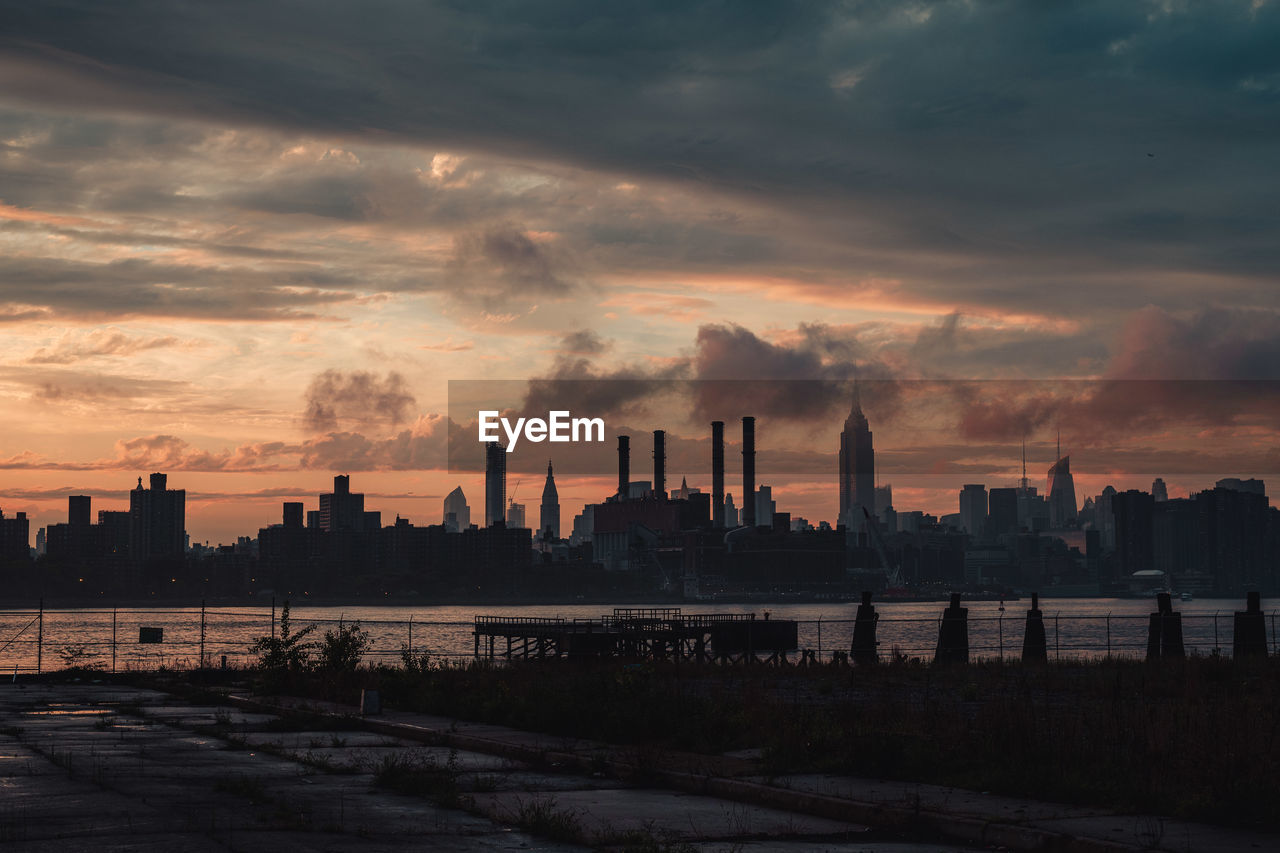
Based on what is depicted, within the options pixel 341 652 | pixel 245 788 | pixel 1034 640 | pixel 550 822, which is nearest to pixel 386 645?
pixel 1034 640

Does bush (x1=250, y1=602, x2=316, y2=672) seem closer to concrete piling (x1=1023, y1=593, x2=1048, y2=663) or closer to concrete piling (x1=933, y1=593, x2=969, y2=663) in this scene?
concrete piling (x1=933, y1=593, x2=969, y2=663)

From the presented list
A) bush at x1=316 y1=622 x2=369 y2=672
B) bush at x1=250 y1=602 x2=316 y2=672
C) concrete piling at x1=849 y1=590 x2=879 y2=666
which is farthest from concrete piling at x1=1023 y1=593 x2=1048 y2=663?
bush at x1=250 y1=602 x2=316 y2=672

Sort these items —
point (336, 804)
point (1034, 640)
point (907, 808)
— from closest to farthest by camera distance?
point (907, 808)
point (336, 804)
point (1034, 640)

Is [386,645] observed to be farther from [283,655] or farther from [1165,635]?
[283,655]

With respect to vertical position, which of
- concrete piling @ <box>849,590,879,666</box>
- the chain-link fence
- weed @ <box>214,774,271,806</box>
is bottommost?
the chain-link fence

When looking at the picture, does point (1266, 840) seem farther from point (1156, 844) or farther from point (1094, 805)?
point (1094, 805)

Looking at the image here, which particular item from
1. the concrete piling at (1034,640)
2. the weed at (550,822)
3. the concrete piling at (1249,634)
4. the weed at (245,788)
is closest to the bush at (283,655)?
the weed at (245,788)

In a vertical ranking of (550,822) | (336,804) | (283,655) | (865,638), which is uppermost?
(283,655)

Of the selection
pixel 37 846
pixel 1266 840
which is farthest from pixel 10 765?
pixel 1266 840
